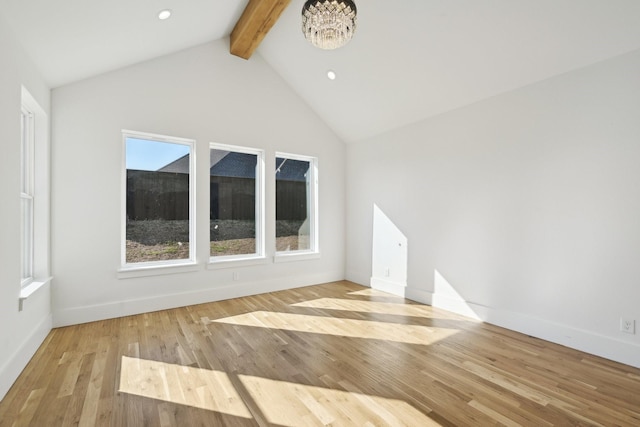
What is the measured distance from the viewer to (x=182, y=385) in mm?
2121

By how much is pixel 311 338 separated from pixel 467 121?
121 inches

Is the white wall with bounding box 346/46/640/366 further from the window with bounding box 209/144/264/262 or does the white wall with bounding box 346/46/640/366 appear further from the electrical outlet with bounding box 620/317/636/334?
the window with bounding box 209/144/264/262

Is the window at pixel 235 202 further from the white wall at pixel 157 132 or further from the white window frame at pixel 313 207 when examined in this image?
the white window frame at pixel 313 207

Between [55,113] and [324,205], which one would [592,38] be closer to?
[324,205]

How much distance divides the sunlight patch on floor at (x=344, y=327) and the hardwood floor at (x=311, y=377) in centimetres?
2

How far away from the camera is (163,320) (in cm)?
338

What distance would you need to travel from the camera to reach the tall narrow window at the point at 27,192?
282 cm

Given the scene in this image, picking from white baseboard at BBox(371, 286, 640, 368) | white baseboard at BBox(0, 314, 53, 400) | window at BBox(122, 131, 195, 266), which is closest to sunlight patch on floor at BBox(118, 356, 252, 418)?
white baseboard at BBox(0, 314, 53, 400)

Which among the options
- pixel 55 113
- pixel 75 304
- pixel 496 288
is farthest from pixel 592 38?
pixel 75 304

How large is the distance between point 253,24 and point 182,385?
381 cm

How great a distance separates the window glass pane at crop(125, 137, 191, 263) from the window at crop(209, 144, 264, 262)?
37cm

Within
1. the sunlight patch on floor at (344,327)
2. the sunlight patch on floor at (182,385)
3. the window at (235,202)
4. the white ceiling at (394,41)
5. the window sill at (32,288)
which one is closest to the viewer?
the sunlight patch on floor at (182,385)

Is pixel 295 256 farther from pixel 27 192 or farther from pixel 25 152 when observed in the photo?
pixel 25 152

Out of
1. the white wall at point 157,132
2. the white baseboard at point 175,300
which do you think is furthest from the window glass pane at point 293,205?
the white baseboard at point 175,300
